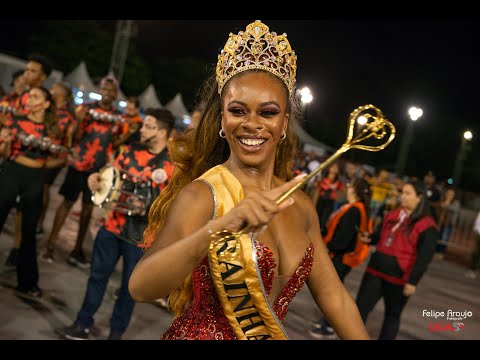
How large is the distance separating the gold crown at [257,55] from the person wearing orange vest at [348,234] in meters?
4.19

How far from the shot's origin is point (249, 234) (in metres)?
1.78

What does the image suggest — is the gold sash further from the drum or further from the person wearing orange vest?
the person wearing orange vest

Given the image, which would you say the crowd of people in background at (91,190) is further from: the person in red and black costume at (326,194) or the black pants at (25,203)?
the person in red and black costume at (326,194)

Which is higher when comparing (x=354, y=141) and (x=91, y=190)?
(x=354, y=141)

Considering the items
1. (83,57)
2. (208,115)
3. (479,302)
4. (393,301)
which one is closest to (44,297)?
(393,301)

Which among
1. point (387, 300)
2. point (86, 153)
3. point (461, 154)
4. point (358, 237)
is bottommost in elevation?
point (387, 300)

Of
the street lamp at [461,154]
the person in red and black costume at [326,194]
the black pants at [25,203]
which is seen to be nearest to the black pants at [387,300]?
the black pants at [25,203]

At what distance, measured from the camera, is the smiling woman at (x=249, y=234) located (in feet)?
6.17

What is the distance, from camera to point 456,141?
53594 mm

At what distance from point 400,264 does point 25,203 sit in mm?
3702

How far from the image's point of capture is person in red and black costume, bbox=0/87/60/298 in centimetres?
545

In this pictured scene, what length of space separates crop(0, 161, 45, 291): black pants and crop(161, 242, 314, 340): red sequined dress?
152 inches

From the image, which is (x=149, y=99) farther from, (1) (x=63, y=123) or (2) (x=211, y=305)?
(2) (x=211, y=305)

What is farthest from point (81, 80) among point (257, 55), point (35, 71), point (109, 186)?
point (257, 55)
